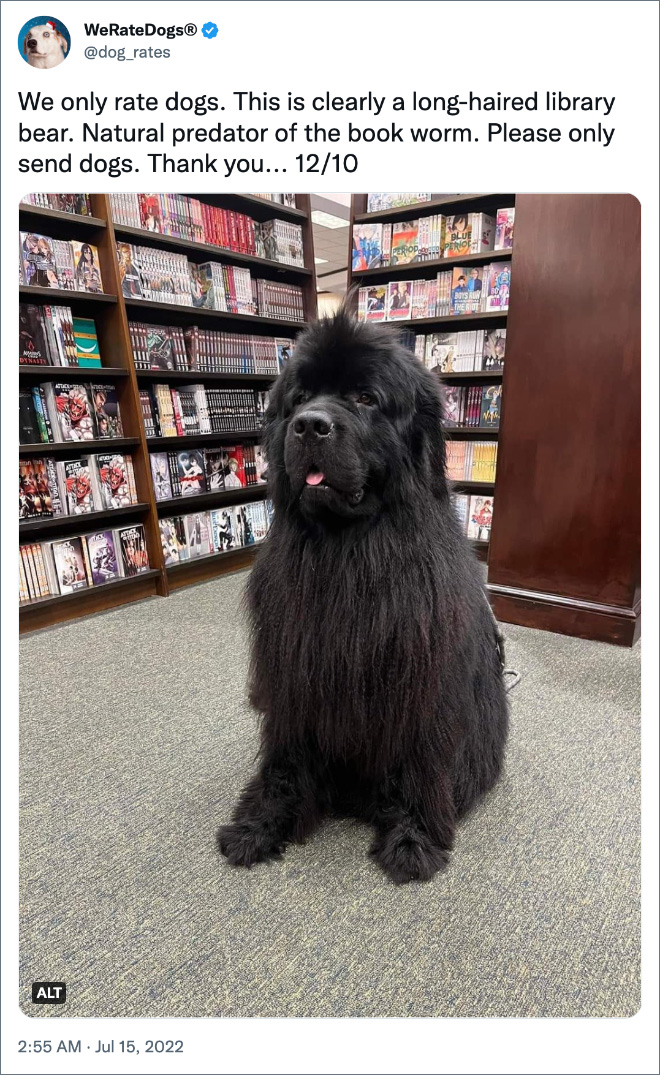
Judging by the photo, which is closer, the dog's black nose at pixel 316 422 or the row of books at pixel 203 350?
the dog's black nose at pixel 316 422

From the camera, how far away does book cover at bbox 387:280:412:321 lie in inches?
140

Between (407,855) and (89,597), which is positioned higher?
(89,597)

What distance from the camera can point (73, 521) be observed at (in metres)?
2.71

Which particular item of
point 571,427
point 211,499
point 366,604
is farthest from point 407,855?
point 211,499

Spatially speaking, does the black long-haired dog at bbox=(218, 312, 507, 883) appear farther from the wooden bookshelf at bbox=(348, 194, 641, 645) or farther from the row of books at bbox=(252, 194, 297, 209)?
the row of books at bbox=(252, 194, 297, 209)

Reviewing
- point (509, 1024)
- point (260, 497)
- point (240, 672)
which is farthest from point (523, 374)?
point (509, 1024)

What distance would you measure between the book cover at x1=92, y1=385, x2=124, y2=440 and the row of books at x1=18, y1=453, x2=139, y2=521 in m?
0.12

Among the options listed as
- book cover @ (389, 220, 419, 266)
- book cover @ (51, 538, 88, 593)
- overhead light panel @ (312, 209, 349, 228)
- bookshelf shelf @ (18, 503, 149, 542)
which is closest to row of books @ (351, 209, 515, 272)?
book cover @ (389, 220, 419, 266)

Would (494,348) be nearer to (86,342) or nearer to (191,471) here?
(191,471)

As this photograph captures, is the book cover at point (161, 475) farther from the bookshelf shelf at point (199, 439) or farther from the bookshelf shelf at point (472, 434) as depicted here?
the bookshelf shelf at point (472, 434)

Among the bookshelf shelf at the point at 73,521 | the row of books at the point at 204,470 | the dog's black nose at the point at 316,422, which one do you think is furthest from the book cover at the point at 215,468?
the dog's black nose at the point at 316,422

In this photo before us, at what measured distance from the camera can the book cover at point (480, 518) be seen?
3.59 metres

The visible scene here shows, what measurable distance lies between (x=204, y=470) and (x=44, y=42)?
8.53 feet

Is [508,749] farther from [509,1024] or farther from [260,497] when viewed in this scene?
[260,497]
